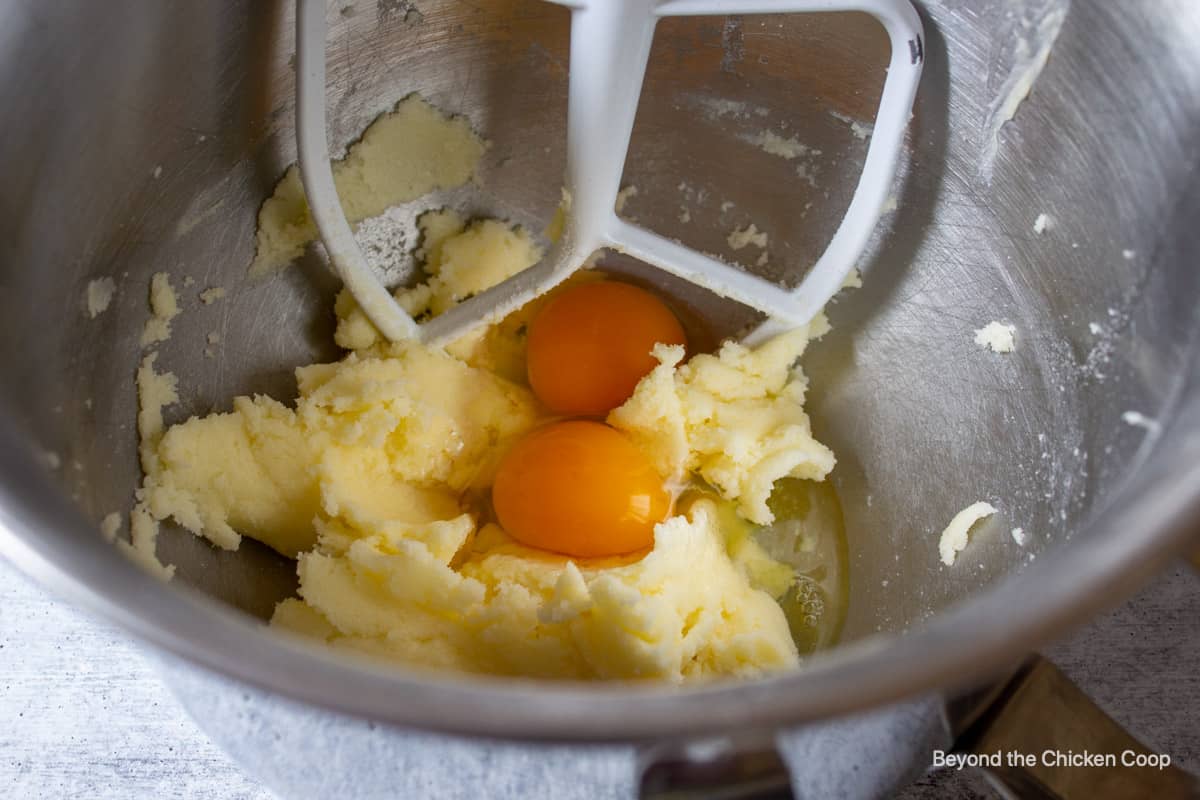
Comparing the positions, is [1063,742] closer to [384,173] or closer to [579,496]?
[579,496]

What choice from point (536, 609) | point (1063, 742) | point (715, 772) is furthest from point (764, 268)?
point (715, 772)

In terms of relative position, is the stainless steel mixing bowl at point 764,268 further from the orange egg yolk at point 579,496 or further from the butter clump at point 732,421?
the orange egg yolk at point 579,496

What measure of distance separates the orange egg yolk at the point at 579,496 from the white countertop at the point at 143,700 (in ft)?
1.29

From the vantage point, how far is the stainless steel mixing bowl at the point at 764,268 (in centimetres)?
60

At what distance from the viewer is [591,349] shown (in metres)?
1.27

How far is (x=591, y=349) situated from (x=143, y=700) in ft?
2.10

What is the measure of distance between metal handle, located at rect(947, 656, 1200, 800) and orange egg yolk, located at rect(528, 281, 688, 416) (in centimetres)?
62

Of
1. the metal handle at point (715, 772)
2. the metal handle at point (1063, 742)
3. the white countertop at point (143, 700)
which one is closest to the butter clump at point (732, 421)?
the white countertop at point (143, 700)

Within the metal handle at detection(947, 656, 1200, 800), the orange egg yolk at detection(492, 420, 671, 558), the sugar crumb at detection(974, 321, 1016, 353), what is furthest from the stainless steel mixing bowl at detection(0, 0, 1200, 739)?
the orange egg yolk at detection(492, 420, 671, 558)

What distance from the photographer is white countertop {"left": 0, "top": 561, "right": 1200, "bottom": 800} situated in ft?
3.58

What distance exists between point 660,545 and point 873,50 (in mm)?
604

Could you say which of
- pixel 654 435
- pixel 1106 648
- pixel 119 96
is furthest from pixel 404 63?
pixel 1106 648

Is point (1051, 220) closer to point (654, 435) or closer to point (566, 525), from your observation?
point (654, 435)

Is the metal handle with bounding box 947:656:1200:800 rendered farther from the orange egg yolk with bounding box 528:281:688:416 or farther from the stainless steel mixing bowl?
the orange egg yolk with bounding box 528:281:688:416
